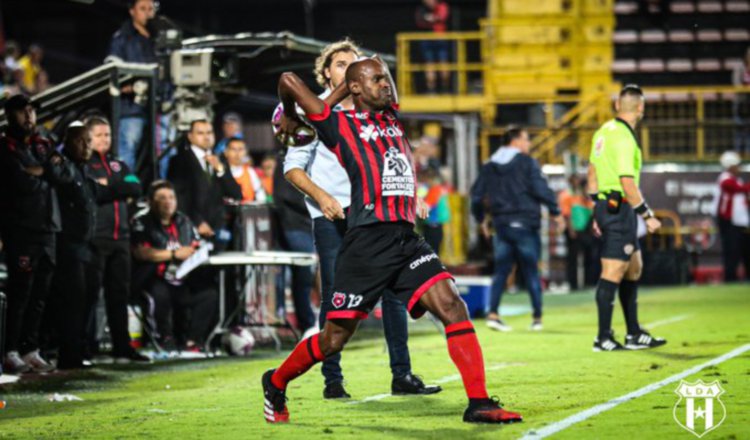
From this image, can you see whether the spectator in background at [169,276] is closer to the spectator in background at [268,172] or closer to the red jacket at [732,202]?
the spectator in background at [268,172]

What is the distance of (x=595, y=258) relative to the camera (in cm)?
2444

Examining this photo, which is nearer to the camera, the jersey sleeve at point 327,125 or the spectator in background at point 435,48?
the jersey sleeve at point 327,125

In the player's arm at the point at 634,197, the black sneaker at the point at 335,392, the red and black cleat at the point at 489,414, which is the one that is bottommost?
the black sneaker at the point at 335,392

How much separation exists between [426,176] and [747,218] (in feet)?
21.1

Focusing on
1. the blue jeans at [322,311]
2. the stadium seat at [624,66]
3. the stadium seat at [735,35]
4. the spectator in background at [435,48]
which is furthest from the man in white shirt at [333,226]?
the stadium seat at [735,35]

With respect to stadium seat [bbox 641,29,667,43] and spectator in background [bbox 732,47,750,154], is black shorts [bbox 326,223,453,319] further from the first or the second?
stadium seat [bbox 641,29,667,43]

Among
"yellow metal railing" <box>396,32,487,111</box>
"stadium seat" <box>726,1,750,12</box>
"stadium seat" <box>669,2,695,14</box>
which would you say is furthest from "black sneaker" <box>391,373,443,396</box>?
"stadium seat" <box>726,1,750,12</box>

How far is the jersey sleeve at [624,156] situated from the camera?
11.3 metres

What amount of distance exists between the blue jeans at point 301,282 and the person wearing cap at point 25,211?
10.2ft

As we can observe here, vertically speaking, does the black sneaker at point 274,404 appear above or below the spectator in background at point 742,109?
below

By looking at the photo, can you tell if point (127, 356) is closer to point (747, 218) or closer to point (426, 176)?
point (426, 176)

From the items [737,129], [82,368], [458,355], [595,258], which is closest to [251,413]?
[458,355]

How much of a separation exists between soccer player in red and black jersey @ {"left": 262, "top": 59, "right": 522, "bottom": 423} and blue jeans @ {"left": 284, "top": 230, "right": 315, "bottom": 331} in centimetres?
614

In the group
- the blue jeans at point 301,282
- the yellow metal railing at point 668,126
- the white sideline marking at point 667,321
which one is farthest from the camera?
the yellow metal railing at point 668,126
